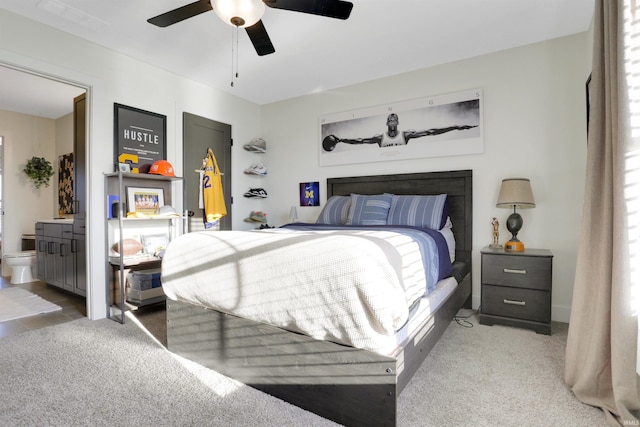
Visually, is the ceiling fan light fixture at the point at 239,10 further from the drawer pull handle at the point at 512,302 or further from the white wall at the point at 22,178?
the white wall at the point at 22,178

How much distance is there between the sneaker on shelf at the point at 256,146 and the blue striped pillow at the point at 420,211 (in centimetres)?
220

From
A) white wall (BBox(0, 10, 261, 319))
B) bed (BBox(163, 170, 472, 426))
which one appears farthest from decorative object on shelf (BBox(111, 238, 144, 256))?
bed (BBox(163, 170, 472, 426))

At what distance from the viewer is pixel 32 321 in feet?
9.73

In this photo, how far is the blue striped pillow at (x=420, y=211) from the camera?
10.1 feet

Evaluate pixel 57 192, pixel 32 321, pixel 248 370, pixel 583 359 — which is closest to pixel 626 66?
pixel 583 359

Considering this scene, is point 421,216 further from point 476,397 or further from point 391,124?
→ point 476,397

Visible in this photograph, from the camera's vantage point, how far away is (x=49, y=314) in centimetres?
317

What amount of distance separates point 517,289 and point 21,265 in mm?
5987

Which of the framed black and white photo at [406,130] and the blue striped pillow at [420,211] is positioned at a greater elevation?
the framed black and white photo at [406,130]

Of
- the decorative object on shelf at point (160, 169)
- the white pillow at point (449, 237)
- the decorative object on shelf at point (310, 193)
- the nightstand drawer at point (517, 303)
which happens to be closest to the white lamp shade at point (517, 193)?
the white pillow at point (449, 237)

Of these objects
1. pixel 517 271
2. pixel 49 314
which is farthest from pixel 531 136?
pixel 49 314

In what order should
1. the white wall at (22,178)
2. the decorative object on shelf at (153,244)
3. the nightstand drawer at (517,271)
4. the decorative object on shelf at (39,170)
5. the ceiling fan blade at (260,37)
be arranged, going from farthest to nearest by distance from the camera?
the decorative object on shelf at (39,170) → the white wall at (22,178) → the decorative object on shelf at (153,244) → the nightstand drawer at (517,271) → the ceiling fan blade at (260,37)

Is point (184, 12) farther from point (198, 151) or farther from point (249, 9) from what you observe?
point (198, 151)

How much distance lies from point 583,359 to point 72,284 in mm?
4656
